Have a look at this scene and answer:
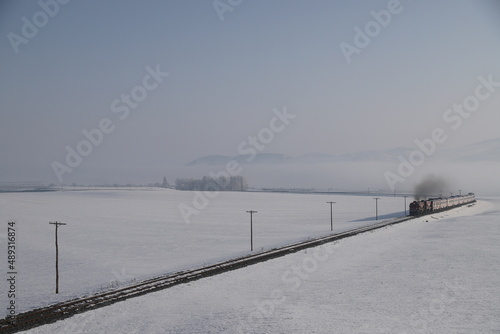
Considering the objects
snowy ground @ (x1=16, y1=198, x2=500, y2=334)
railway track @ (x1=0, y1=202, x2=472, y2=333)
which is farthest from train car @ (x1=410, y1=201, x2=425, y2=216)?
railway track @ (x1=0, y1=202, x2=472, y2=333)

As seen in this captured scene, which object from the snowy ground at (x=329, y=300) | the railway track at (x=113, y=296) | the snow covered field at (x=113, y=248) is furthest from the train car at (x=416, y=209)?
the railway track at (x=113, y=296)

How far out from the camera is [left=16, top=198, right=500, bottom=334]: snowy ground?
53.6 ft

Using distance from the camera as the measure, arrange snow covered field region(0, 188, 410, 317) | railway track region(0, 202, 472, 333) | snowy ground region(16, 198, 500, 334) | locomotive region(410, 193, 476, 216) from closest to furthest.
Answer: snowy ground region(16, 198, 500, 334) < railway track region(0, 202, 472, 333) < snow covered field region(0, 188, 410, 317) < locomotive region(410, 193, 476, 216)

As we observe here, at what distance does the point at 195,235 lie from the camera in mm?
46938

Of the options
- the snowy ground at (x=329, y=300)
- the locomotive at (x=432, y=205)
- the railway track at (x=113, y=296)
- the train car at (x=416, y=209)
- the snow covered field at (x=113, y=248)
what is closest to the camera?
the snowy ground at (x=329, y=300)

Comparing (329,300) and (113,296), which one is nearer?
(329,300)

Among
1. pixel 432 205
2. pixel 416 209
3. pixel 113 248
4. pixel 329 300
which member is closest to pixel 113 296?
pixel 329 300

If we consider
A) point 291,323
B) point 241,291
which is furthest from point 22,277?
point 291,323

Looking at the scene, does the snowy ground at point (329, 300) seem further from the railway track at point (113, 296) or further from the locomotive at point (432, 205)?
the locomotive at point (432, 205)

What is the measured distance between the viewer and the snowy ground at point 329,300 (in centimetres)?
1633

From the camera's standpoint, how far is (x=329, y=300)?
2008 centimetres

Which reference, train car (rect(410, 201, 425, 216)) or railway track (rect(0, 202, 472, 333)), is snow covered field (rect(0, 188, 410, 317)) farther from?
train car (rect(410, 201, 425, 216))

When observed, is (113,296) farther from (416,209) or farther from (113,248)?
(416,209)

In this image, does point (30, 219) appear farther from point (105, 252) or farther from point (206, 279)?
point (206, 279)
